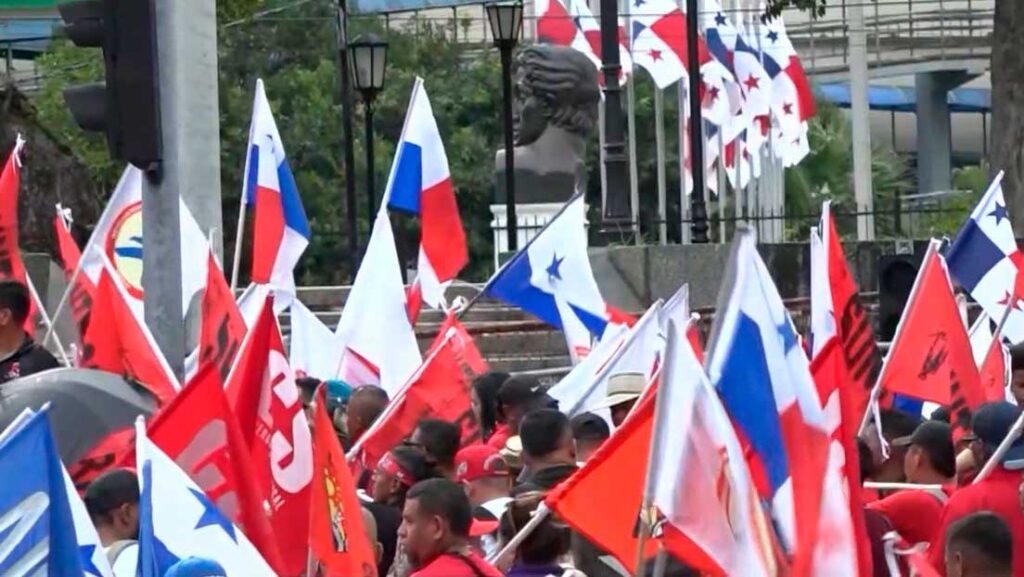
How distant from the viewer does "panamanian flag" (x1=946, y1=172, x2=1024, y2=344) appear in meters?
12.9

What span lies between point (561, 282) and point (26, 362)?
3997 millimetres

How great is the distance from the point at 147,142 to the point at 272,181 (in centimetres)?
447

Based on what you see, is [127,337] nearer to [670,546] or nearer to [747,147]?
[670,546]

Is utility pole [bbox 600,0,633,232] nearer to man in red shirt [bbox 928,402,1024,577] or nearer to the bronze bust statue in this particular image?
the bronze bust statue

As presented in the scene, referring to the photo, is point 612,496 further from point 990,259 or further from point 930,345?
point 990,259

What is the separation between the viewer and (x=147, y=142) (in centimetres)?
1059

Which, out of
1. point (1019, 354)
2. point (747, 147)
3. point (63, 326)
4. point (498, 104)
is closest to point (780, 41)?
point (747, 147)

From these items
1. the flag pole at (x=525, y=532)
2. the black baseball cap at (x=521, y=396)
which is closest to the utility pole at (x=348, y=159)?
the black baseball cap at (x=521, y=396)

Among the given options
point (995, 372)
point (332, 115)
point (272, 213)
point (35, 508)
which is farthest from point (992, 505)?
point (332, 115)

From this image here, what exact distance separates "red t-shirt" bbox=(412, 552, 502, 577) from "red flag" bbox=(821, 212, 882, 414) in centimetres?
343

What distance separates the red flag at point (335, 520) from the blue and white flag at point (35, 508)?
1544mm

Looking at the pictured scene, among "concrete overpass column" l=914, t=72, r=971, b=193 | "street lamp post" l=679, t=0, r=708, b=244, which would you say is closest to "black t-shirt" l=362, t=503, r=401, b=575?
"street lamp post" l=679, t=0, r=708, b=244

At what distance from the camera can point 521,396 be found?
10.9 m

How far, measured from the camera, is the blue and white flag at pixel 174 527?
7176 millimetres
